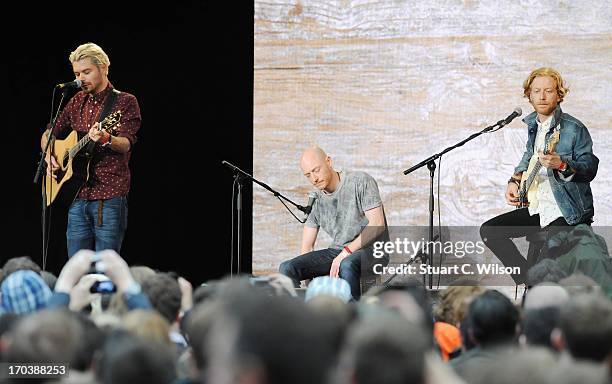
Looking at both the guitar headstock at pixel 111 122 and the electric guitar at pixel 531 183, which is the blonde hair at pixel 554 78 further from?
the guitar headstock at pixel 111 122

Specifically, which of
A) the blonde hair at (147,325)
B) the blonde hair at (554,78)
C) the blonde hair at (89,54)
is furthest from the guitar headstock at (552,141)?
the blonde hair at (147,325)

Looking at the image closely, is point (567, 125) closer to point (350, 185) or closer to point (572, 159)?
point (572, 159)

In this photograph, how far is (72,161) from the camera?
6398 millimetres

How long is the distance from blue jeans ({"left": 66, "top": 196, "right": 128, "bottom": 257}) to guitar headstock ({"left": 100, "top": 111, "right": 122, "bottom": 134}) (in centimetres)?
44

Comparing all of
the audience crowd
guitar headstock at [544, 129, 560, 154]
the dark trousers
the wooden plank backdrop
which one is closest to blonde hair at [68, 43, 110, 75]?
the wooden plank backdrop

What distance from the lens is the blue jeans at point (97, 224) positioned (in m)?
6.25

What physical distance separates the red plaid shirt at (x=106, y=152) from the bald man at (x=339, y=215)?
1153 mm

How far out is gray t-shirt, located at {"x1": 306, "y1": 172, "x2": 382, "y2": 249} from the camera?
6.39 m

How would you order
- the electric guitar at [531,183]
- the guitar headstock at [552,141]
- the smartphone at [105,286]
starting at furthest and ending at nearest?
the electric guitar at [531,183]
the guitar headstock at [552,141]
the smartphone at [105,286]

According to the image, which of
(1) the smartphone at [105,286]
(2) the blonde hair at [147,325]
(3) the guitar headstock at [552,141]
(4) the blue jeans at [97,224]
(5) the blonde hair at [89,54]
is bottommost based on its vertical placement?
(1) the smartphone at [105,286]

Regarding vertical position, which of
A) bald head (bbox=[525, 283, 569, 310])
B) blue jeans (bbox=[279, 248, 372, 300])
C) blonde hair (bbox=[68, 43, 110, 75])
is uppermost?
blonde hair (bbox=[68, 43, 110, 75])

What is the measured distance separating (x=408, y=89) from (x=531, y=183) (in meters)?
1.59

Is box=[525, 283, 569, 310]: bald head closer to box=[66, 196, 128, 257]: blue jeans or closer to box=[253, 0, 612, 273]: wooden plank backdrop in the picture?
box=[66, 196, 128, 257]: blue jeans

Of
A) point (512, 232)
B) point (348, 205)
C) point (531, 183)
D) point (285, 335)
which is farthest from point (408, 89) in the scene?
point (285, 335)
